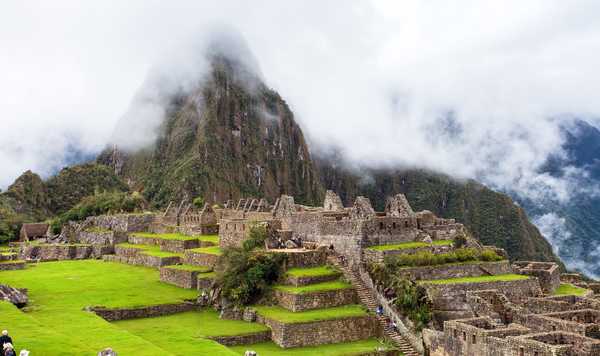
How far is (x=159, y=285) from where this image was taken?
31344 millimetres

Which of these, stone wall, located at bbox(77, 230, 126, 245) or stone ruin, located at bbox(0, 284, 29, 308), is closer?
stone ruin, located at bbox(0, 284, 29, 308)

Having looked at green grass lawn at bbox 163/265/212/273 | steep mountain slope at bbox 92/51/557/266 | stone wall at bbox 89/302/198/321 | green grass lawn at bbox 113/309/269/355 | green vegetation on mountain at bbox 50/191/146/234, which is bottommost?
green grass lawn at bbox 113/309/269/355

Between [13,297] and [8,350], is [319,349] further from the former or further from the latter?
[13,297]

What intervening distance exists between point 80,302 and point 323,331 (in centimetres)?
1129

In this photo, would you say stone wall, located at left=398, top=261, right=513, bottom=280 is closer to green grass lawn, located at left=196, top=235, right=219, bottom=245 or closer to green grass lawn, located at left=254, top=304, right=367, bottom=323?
green grass lawn, located at left=254, top=304, right=367, bottom=323

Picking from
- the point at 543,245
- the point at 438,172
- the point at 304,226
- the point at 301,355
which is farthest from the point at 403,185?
the point at 301,355

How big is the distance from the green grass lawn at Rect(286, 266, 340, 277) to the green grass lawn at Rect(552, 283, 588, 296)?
10338 mm

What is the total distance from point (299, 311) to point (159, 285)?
1034 centimetres

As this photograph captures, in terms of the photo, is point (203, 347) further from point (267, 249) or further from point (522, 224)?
point (522, 224)

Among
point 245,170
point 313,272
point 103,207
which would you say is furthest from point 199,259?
point 245,170

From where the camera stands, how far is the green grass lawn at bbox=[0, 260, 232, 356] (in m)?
17.0

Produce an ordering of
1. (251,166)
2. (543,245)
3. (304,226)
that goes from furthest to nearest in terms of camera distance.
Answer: (251,166), (543,245), (304,226)

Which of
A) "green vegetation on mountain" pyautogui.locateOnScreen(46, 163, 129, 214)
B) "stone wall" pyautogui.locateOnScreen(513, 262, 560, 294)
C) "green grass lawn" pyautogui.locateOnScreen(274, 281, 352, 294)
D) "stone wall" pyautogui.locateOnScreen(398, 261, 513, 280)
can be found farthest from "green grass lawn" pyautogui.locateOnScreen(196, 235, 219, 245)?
"green vegetation on mountain" pyautogui.locateOnScreen(46, 163, 129, 214)

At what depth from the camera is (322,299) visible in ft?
81.3
